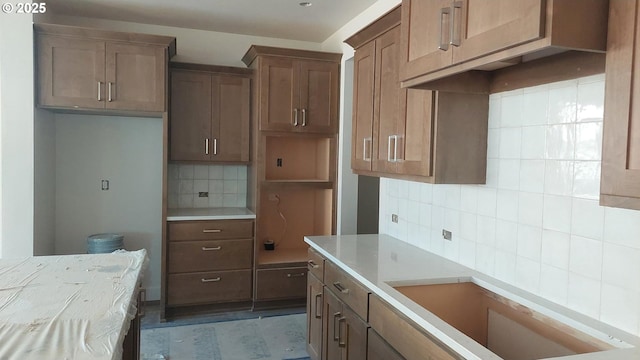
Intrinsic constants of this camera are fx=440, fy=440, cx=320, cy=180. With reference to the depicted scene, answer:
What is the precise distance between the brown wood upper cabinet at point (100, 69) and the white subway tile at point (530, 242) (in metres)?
2.90

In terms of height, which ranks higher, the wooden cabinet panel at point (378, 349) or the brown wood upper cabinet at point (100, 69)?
the brown wood upper cabinet at point (100, 69)

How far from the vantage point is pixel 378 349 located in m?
1.90

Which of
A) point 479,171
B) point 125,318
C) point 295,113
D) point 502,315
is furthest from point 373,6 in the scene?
point 125,318

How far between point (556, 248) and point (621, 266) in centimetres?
27

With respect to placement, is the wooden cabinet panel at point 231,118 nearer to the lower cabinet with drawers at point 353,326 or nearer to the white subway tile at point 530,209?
the lower cabinet with drawers at point 353,326

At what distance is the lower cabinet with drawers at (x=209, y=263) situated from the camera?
149 inches

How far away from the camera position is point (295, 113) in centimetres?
393

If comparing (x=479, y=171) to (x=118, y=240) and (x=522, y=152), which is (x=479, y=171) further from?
(x=118, y=240)

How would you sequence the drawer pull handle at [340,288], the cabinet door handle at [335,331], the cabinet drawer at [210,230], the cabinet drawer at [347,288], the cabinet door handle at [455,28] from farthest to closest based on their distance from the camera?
the cabinet drawer at [210,230] → the cabinet door handle at [335,331] → the drawer pull handle at [340,288] → the cabinet drawer at [347,288] → the cabinet door handle at [455,28]

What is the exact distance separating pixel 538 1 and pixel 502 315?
1.29 m

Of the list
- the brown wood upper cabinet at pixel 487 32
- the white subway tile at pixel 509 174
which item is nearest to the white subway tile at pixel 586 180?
the white subway tile at pixel 509 174

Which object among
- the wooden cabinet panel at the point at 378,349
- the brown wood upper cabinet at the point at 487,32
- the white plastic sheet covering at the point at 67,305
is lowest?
the wooden cabinet panel at the point at 378,349

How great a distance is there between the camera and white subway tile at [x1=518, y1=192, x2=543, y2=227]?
1.82 metres

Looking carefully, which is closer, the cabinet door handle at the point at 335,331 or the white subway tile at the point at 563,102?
the white subway tile at the point at 563,102
